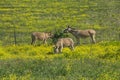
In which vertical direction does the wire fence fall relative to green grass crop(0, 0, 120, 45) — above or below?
above

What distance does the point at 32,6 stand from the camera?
70.2m

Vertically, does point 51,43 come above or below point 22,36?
above

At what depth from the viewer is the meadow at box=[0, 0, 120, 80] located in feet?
66.2

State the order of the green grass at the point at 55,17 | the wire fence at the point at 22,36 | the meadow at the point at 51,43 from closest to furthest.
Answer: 1. the meadow at the point at 51,43
2. the wire fence at the point at 22,36
3. the green grass at the point at 55,17

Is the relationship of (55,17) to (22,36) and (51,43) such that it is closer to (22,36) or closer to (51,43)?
(22,36)

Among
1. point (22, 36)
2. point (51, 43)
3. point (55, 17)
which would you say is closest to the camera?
point (51, 43)

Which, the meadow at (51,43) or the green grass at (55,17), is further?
the green grass at (55,17)

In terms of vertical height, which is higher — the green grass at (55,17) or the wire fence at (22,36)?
the wire fence at (22,36)

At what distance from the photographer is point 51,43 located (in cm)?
3719

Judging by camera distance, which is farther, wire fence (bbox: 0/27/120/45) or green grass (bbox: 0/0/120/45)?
green grass (bbox: 0/0/120/45)

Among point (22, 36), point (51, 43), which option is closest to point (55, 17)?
point (22, 36)

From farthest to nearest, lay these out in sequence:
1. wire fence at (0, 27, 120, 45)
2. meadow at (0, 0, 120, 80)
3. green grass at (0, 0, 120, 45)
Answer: green grass at (0, 0, 120, 45)
wire fence at (0, 27, 120, 45)
meadow at (0, 0, 120, 80)

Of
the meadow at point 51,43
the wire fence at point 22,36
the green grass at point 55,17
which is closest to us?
the meadow at point 51,43

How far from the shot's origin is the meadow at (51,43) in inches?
794
